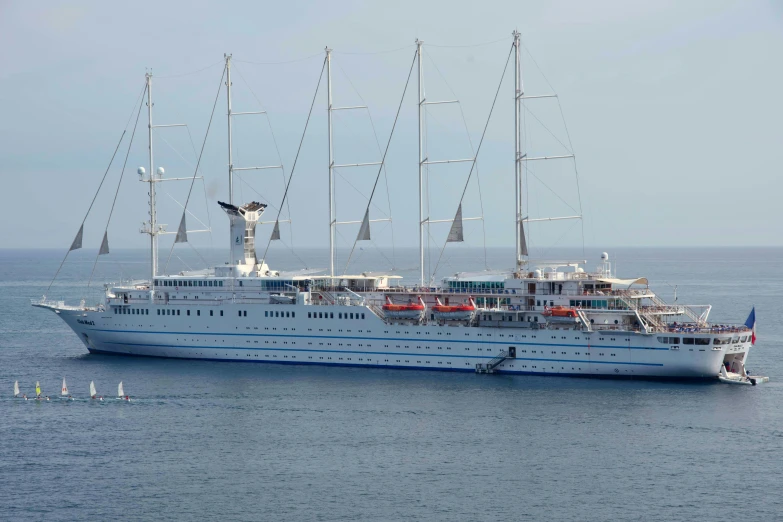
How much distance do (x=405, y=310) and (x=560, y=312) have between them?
845cm

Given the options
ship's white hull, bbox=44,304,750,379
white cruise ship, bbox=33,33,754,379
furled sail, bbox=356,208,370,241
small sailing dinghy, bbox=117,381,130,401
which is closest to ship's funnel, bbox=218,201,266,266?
white cruise ship, bbox=33,33,754,379

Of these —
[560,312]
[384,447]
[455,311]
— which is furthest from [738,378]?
[384,447]

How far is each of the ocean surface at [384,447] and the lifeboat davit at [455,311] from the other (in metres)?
3.14

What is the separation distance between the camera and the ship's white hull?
51.2m

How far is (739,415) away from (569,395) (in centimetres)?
797

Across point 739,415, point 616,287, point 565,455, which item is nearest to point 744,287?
point 616,287

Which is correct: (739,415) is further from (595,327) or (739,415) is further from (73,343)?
(73,343)

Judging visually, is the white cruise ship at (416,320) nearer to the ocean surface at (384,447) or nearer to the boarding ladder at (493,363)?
the boarding ladder at (493,363)

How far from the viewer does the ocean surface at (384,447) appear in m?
32.8

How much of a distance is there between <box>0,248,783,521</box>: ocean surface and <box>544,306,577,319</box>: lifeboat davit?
3288mm

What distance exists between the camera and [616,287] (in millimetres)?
53125

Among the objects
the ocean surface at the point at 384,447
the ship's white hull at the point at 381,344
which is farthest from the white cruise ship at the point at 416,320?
the ocean surface at the point at 384,447

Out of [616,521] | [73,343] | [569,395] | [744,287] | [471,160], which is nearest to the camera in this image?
[616,521]

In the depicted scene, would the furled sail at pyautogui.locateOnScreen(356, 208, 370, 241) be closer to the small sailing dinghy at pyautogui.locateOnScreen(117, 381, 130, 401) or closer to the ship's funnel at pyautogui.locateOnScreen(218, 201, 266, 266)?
the ship's funnel at pyautogui.locateOnScreen(218, 201, 266, 266)
